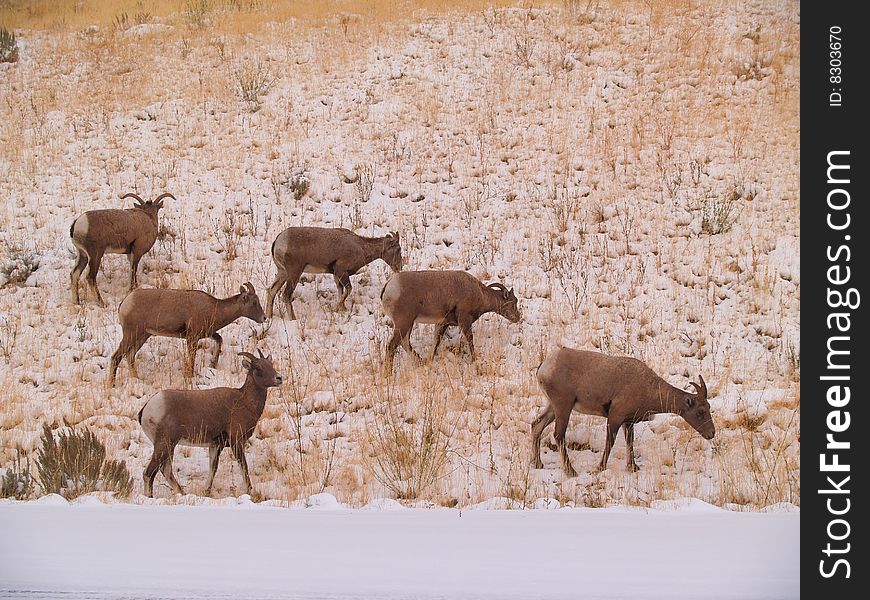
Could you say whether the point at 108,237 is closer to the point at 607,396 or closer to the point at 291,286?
the point at 291,286

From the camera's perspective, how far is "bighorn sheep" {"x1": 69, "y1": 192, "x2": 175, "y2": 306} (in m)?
7.58

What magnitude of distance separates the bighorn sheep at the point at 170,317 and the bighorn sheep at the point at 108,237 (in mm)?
1167

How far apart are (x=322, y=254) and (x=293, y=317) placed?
2.06 feet

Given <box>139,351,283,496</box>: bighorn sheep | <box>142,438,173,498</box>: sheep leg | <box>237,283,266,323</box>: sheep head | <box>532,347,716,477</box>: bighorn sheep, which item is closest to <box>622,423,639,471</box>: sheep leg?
<box>532,347,716,477</box>: bighorn sheep

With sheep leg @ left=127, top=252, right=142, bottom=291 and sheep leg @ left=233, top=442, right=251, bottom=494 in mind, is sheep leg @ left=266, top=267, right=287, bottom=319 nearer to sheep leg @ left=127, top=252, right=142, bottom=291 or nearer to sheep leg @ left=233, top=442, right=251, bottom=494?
sheep leg @ left=127, top=252, right=142, bottom=291

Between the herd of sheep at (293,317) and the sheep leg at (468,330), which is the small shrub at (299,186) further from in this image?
the sheep leg at (468,330)

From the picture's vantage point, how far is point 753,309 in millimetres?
7449

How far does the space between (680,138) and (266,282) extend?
4788 mm

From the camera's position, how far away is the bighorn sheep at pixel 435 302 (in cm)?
677

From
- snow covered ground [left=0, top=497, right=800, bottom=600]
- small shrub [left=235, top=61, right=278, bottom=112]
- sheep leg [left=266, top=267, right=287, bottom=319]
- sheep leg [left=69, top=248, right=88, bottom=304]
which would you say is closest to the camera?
snow covered ground [left=0, top=497, right=800, bottom=600]

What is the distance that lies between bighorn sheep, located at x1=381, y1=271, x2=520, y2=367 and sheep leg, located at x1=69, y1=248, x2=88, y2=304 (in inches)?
117

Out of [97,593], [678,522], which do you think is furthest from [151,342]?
[678,522]

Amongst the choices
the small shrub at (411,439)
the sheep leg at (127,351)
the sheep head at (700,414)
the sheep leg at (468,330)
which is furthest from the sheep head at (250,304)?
the sheep head at (700,414)
